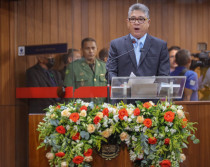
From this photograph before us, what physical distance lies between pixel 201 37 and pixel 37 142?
353 centimetres

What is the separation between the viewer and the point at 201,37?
552 cm

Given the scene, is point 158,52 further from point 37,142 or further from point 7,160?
point 7,160

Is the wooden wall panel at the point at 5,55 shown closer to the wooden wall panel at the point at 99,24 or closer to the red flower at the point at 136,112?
the wooden wall panel at the point at 99,24

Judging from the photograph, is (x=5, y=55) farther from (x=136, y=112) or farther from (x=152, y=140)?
(x=152, y=140)

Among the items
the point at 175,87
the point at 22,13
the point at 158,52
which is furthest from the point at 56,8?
the point at 175,87

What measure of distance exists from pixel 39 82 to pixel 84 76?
705mm

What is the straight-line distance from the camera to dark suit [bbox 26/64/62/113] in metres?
5.38

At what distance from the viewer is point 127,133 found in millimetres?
2387

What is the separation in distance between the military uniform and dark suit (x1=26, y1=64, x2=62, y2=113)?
213 mm

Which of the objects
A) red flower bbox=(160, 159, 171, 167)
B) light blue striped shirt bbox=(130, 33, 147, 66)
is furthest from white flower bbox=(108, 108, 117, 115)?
light blue striped shirt bbox=(130, 33, 147, 66)

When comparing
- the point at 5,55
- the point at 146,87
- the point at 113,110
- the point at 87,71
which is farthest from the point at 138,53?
the point at 5,55

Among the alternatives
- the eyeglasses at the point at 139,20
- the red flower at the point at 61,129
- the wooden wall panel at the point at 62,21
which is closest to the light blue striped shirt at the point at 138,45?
the eyeglasses at the point at 139,20

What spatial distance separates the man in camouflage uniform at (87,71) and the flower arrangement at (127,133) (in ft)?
8.59

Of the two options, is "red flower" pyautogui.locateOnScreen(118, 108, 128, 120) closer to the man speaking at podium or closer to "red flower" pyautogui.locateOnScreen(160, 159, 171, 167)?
"red flower" pyautogui.locateOnScreen(160, 159, 171, 167)
